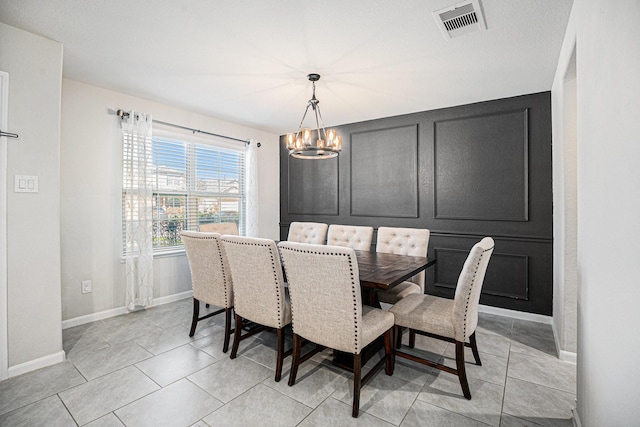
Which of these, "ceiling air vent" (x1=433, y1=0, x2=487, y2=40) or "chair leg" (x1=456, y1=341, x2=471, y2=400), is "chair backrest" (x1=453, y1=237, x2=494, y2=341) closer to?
"chair leg" (x1=456, y1=341, x2=471, y2=400)

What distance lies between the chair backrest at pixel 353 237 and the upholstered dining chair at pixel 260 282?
4.52 ft

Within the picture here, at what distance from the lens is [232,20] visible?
203 cm

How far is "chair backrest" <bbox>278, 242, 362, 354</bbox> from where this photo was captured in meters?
1.69

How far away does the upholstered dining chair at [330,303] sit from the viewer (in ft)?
5.57

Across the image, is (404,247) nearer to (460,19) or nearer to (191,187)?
(460,19)

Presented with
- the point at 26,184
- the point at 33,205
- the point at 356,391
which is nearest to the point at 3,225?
the point at 33,205

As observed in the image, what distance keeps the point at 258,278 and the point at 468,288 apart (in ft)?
4.57

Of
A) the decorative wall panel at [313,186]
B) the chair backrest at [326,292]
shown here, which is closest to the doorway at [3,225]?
the chair backrest at [326,292]

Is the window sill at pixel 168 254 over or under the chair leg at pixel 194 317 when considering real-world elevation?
over

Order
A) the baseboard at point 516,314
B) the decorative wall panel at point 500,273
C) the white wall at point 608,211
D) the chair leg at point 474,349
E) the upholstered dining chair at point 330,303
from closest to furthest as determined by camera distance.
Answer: the white wall at point 608,211, the upholstered dining chair at point 330,303, the chair leg at point 474,349, the baseboard at point 516,314, the decorative wall panel at point 500,273

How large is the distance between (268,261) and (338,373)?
981 mm

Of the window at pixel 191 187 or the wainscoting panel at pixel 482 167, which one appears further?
the window at pixel 191 187

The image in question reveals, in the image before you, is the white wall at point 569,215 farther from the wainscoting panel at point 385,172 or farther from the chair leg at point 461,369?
the wainscoting panel at point 385,172

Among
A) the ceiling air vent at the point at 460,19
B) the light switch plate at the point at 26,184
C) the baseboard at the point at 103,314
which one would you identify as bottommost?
the baseboard at the point at 103,314
